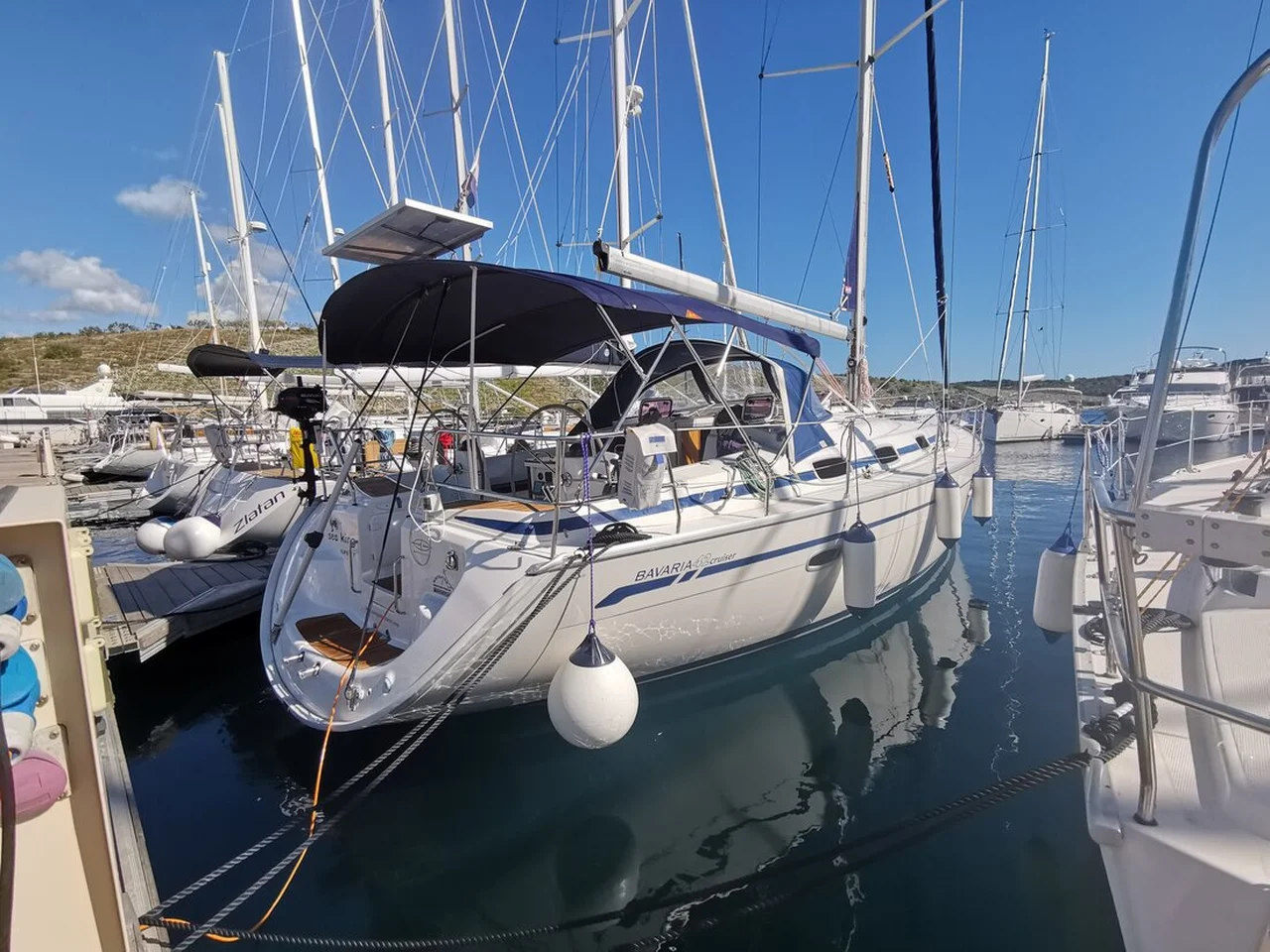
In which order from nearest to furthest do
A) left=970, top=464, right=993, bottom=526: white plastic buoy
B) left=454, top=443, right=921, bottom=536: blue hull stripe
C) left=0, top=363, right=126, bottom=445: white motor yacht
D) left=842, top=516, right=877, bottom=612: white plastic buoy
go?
left=454, top=443, right=921, bottom=536: blue hull stripe < left=842, top=516, right=877, bottom=612: white plastic buoy < left=970, top=464, right=993, bottom=526: white plastic buoy < left=0, top=363, right=126, bottom=445: white motor yacht

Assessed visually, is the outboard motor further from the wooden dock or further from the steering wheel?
the steering wheel

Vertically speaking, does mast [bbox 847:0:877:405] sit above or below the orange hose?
above

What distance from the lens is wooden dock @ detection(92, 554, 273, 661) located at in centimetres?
578

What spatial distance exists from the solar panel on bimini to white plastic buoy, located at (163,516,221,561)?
4620 mm

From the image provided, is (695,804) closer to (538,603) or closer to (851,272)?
(538,603)

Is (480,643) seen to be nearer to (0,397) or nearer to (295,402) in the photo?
(295,402)

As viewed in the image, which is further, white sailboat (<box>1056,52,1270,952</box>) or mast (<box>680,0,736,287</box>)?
mast (<box>680,0,736,287</box>)

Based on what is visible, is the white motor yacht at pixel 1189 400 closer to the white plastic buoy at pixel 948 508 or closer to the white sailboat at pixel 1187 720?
the white plastic buoy at pixel 948 508

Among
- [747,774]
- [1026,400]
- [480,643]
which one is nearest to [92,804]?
[480,643]

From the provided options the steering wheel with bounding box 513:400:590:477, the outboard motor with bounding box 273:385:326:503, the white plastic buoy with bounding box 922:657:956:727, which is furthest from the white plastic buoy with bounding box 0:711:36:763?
the white plastic buoy with bounding box 922:657:956:727

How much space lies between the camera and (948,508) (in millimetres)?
6734

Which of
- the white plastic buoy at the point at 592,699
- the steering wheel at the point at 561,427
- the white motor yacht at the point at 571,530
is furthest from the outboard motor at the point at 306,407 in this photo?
the white plastic buoy at the point at 592,699

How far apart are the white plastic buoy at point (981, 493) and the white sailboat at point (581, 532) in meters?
1.90

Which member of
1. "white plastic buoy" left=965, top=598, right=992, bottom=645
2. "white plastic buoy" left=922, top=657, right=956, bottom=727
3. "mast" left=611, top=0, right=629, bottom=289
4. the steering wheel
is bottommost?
"white plastic buoy" left=922, top=657, right=956, bottom=727
